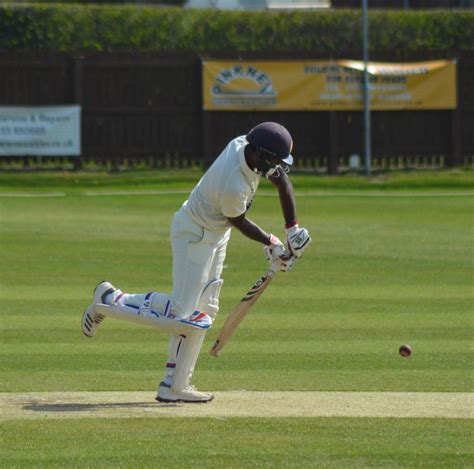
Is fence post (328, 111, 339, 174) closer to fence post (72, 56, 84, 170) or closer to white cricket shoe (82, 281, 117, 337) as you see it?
fence post (72, 56, 84, 170)

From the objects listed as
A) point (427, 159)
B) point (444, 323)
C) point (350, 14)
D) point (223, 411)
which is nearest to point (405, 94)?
point (427, 159)

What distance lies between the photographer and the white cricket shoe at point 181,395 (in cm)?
788

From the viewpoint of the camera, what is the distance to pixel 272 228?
59.4 ft

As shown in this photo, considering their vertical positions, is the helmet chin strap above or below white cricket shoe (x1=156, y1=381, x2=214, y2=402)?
above

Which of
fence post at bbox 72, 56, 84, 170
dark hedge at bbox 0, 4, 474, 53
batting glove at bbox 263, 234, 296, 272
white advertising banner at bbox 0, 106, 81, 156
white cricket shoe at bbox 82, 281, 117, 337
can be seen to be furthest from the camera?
dark hedge at bbox 0, 4, 474, 53

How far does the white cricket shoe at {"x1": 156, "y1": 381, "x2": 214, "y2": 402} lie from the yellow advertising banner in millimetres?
18167

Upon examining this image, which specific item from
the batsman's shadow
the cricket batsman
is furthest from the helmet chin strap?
the batsman's shadow

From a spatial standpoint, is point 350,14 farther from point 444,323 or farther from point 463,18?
point 444,323

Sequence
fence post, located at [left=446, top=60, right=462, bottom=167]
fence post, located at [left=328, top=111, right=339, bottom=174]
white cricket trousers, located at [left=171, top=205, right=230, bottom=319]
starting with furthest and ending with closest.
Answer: fence post, located at [left=446, top=60, right=462, bottom=167] → fence post, located at [left=328, top=111, right=339, bottom=174] → white cricket trousers, located at [left=171, top=205, right=230, bottom=319]

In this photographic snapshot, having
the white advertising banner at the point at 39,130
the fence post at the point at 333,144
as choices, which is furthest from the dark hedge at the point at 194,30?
the white advertising banner at the point at 39,130

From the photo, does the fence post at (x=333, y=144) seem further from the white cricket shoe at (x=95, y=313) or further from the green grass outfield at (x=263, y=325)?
the white cricket shoe at (x=95, y=313)

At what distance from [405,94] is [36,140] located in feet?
24.6

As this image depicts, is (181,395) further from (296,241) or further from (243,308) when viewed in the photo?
(296,241)

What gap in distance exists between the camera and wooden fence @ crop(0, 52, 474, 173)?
25.5m
